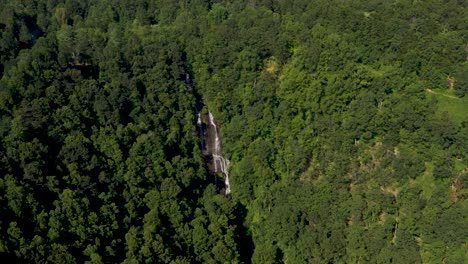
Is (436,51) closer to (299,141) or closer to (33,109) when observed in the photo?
(299,141)

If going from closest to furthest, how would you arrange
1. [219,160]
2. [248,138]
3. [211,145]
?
[248,138] → [219,160] → [211,145]

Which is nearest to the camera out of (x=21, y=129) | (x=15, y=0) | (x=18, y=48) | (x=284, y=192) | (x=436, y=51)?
(x=21, y=129)

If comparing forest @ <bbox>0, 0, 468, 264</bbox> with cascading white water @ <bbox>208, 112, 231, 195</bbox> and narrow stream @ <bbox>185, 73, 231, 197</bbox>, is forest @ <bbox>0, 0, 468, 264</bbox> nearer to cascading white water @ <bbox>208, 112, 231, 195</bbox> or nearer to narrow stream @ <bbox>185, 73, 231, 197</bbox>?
narrow stream @ <bbox>185, 73, 231, 197</bbox>

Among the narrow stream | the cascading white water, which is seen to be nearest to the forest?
the narrow stream

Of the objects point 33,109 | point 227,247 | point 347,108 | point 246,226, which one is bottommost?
point 246,226

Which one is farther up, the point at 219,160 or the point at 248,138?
the point at 248,138

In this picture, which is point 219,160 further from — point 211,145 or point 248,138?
point 248,138

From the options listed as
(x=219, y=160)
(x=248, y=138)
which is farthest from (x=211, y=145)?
(x=248, y=138)

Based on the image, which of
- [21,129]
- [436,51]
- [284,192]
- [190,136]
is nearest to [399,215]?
[284,192]

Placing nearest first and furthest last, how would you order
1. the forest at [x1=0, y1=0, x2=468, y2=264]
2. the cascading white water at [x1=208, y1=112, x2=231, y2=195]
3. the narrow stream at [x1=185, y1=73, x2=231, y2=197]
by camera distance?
the forest at [x1=0, y1=0, x2=468, y2=264]
the cascading white water at [x1=208, y1=112, x2=231, y2=195]
the narrow stream at [x1=185, y1=73, x2=231, y2=197]
